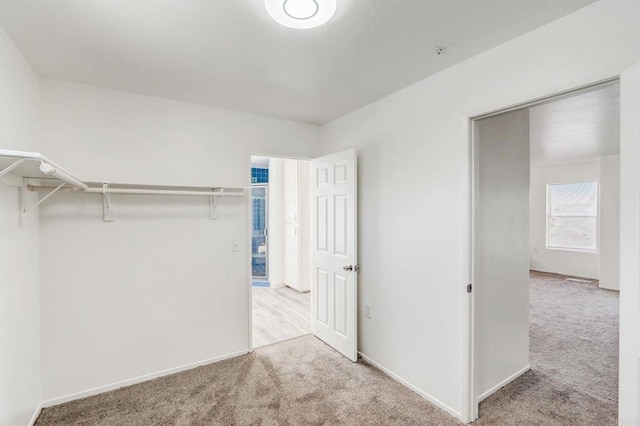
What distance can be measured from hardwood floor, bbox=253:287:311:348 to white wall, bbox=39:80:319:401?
20.9 inches

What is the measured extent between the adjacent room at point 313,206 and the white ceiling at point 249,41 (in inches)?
0.6

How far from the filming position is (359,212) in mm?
3057

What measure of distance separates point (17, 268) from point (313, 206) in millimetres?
2487

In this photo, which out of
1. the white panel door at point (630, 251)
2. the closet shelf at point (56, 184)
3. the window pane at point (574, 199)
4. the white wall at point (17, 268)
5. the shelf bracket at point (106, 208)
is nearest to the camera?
the white panel door at point (630, 251)

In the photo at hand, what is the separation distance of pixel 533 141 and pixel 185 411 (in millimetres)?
5463

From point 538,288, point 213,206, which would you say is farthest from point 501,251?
point 538,288

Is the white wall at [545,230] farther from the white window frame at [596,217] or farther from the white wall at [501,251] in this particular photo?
the white wall at [501,251]

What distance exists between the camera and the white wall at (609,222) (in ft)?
18.5

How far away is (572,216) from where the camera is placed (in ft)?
22.3

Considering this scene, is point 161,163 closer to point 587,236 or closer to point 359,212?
point 359,212

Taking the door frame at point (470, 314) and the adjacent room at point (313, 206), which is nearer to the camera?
the adjacent room at point (313, 206)

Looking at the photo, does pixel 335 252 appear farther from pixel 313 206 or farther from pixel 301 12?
pixel 301 12

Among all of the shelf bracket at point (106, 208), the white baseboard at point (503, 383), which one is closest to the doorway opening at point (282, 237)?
the shelf bracket at point (106, 208)

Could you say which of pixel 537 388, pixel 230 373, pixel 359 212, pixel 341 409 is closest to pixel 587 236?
pixel 537 388
